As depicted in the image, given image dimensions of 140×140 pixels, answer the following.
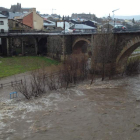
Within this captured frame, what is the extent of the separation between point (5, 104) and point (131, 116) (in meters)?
11.7

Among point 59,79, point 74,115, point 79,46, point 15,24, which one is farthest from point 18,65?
point 15,24

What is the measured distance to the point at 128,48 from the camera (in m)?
28.0

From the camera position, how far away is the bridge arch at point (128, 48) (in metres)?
26.8

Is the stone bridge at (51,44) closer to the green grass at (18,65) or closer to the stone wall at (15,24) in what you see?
the green grass at (18,65)

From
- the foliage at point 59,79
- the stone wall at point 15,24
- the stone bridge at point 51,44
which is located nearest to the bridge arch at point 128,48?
the stone bridge at point 51,44

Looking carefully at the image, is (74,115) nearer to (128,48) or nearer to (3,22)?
(128,48)

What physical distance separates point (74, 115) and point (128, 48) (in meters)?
15.6

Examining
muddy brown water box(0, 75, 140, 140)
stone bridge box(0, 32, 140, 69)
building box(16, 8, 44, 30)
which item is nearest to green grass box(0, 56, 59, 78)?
stone bridge box(0, 32, 140, 69)

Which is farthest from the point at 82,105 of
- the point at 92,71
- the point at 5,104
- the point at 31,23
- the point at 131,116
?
the point at 31,23

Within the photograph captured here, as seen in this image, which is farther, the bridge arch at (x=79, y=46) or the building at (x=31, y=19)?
the building at (x=31, y=19)

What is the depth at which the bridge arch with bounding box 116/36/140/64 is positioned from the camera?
1053 inches

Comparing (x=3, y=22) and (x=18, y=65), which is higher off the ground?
(x=3, y=22)

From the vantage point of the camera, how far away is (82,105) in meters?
18.5

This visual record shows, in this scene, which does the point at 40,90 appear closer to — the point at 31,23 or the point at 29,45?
the point at 29,45
